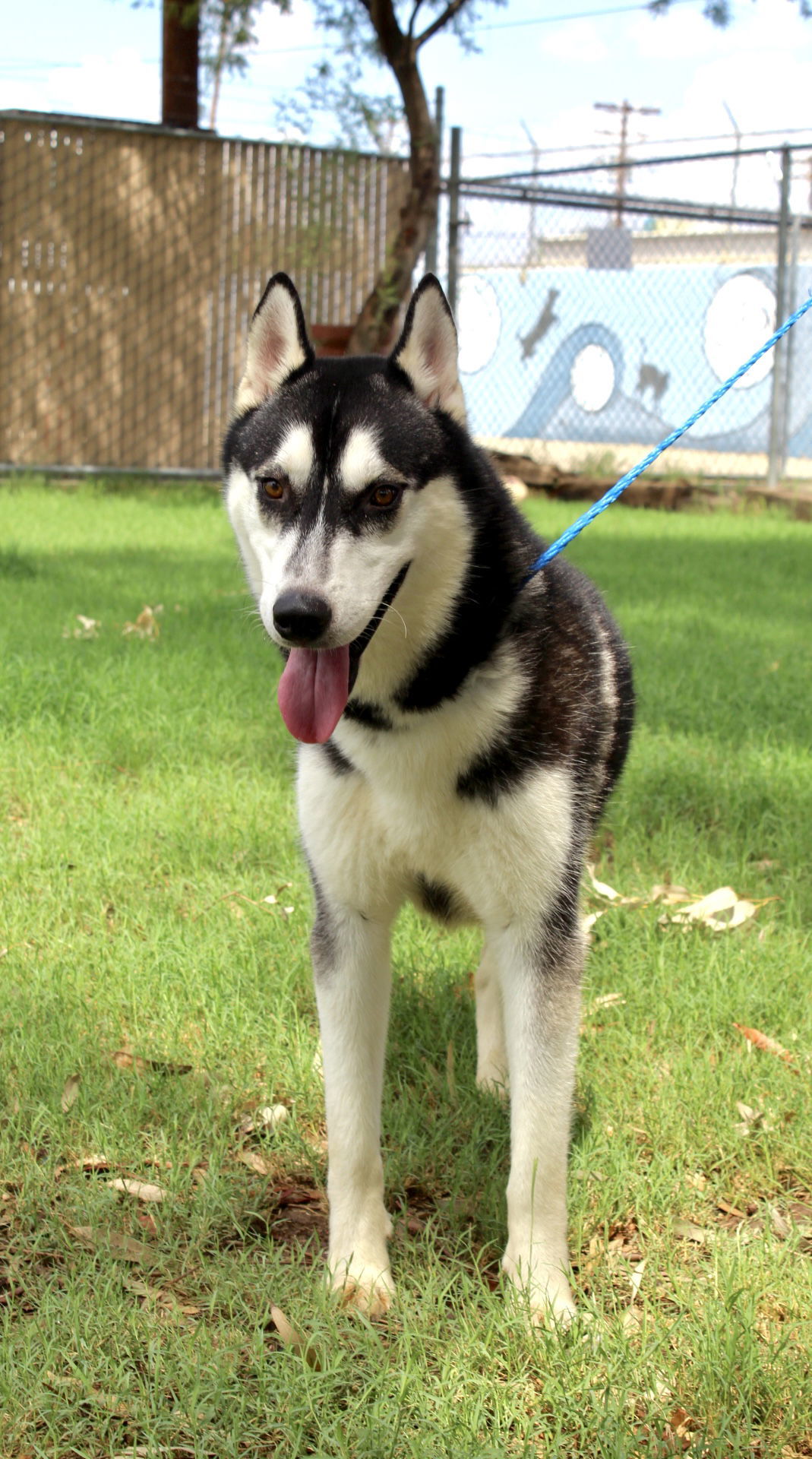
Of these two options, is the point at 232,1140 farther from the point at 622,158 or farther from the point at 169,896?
the point at 622,158

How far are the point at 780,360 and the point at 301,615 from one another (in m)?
11.6

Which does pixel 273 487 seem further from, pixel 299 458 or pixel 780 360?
pixel 780 360

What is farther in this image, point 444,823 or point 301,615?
point 444,823

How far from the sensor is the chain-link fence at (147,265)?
11953 mm

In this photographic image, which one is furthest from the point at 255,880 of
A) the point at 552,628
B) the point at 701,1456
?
the point at 701,1456

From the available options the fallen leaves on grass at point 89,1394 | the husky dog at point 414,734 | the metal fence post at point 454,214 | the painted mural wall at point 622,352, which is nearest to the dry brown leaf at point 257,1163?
the husky dog at point 414,734

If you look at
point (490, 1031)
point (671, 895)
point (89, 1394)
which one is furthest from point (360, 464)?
point (671, 895)

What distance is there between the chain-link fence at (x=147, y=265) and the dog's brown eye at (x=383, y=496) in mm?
9891

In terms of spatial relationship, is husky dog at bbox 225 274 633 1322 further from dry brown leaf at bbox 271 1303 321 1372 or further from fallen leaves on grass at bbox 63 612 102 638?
fallen leaves on grass at bbox 63 612 102 638

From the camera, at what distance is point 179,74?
12.5 m

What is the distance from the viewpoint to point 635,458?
15383mm

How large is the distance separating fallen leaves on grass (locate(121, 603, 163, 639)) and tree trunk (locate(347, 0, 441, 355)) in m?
5.85

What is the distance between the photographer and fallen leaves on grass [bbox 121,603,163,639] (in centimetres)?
621

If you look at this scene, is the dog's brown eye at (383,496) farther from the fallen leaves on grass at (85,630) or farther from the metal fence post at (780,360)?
the metal fence post at (780,360)
